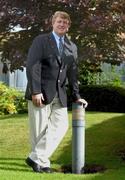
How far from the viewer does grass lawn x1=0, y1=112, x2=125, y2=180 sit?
742 centimetres

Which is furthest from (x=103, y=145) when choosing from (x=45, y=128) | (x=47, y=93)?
(x=47, y=93)

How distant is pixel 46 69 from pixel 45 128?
76 cm

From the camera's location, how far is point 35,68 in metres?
7.40

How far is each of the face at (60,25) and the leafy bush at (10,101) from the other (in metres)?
9.91

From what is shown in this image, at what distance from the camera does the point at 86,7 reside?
12.3 metres

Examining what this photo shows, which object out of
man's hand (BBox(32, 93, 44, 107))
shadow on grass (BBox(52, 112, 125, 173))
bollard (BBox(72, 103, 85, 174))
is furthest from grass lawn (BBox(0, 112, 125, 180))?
man's hand (BBox(32, 93, 44, 107))

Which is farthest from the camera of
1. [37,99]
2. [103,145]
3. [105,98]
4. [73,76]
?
[105,98]

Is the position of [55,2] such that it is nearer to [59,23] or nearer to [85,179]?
[59,23]

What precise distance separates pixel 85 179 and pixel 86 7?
5.80 m

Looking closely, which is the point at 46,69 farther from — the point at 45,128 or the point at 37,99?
the point at 45,128

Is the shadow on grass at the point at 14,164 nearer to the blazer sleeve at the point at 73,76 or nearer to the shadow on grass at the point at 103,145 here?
the shadow on grass at the point at 103,145

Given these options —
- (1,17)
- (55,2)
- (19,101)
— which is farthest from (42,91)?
(19,101)

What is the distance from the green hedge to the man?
33.9ft

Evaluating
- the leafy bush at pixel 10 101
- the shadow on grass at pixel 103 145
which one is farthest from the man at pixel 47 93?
the leafy bush at pixel 10 101
